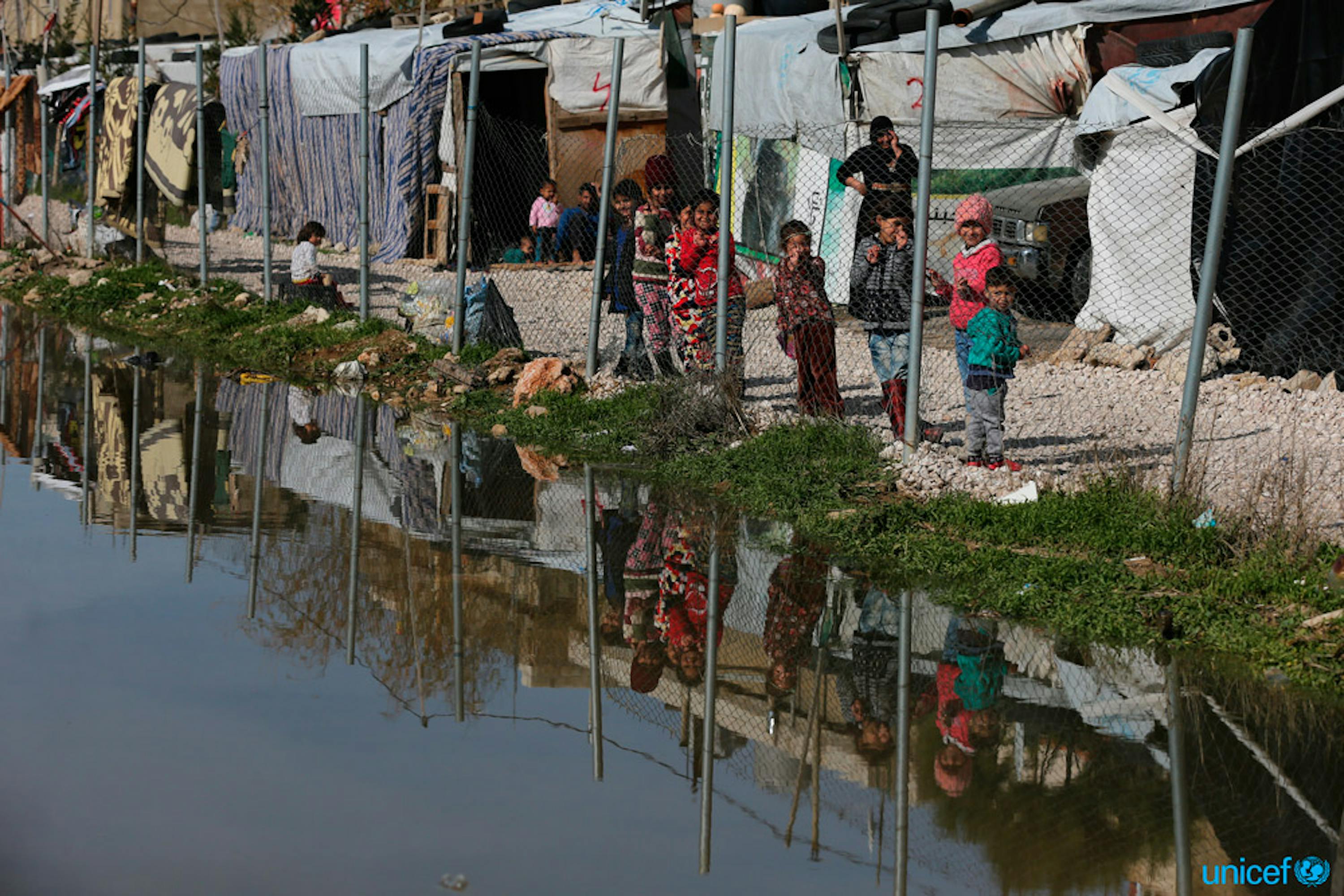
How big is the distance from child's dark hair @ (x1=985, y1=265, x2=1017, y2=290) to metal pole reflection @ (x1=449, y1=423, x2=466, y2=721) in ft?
10.5

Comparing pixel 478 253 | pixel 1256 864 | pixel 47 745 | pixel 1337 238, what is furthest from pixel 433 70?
pixel 1256 864

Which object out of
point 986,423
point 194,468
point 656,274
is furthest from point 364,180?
point 986,423

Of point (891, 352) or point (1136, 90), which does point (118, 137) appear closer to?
point (1136, 90)

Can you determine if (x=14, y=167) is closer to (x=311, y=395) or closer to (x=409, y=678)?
(x=311, y=395)

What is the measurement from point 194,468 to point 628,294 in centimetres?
375

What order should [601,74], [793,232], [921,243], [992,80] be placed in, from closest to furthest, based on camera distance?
[921,243]
[793,232]
[992,80]
[601,74]

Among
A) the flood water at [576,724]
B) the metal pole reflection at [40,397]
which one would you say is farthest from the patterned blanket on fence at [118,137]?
the flood water at [576,724]

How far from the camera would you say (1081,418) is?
10.6 meters

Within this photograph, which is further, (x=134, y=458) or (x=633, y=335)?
(x=633, y=335)

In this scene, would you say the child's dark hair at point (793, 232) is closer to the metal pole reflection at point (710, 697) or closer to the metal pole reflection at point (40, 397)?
the metal pole reflection at point (710, 697)

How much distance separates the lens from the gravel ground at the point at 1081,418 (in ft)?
26.4

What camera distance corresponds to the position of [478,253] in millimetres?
20203

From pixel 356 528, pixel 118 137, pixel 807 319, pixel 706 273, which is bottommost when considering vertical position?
pixel 356 528

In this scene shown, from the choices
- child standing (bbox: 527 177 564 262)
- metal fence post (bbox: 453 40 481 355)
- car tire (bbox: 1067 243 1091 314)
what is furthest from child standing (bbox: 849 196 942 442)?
child standing (bbox: 527 177 564 262)
